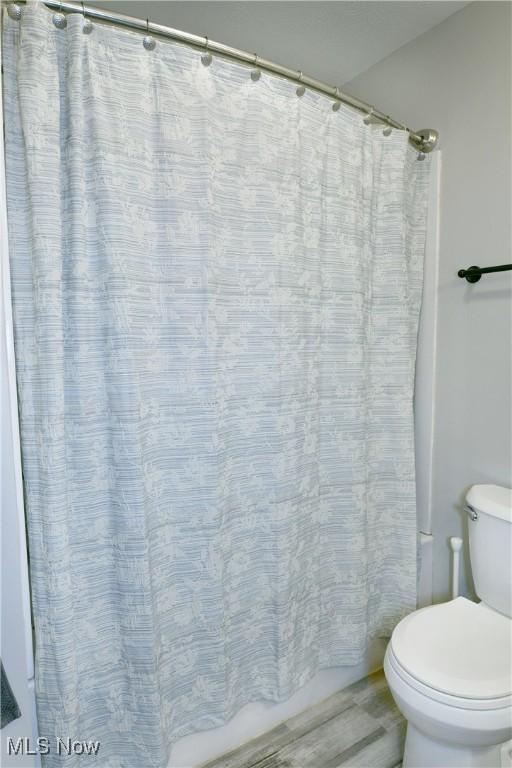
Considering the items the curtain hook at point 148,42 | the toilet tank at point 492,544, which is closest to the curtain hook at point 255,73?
the curtain hook at point 148,42

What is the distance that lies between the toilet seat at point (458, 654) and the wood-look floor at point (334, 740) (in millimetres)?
471

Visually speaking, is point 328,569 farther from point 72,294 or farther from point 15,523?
point 72,294

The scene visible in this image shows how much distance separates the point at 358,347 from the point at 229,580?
0.88 m

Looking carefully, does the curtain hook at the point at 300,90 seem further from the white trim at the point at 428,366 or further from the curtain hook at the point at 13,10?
the curtain hook at the point at 13,10

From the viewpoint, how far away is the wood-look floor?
1472 mm

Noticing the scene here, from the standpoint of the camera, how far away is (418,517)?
6.30ft

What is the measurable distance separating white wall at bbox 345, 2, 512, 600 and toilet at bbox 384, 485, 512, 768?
208mm

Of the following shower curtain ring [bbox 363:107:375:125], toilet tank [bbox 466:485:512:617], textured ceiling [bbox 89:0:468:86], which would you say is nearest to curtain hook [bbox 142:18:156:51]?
textured ceiling [bbox 89:0:468:86]

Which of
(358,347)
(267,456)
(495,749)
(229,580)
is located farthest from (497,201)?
(495,749)

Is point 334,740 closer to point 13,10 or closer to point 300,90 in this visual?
point 300,90

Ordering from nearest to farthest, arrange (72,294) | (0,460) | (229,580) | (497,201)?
(0,460) < (72,294) < (229,580) < (497,201)

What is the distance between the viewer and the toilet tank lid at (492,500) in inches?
56.9

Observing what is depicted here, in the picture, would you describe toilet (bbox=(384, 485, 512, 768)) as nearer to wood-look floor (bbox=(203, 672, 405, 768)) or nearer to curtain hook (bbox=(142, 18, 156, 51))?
wood-look floor (bbox=(203, 672, 405, 768))

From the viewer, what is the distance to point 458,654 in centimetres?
128
